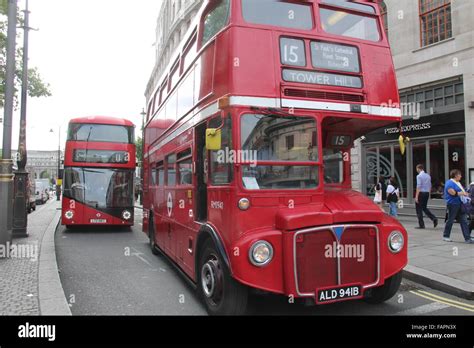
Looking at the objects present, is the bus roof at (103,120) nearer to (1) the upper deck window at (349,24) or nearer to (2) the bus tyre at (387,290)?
(1) the upper deck window at (349,24)

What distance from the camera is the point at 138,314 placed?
Result: 16.7 ft

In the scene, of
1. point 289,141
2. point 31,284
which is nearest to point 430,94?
point 289,141

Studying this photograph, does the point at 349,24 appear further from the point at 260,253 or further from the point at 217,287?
the point at 217,287

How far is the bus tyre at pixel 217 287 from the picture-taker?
4.39 metres

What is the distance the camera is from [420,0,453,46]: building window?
48.2 ft

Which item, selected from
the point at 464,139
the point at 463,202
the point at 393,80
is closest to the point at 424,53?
the point at 464,139

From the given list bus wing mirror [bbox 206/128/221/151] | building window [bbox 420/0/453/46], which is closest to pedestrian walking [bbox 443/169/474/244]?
bus wing mirror [bbox 206/128/221/151]

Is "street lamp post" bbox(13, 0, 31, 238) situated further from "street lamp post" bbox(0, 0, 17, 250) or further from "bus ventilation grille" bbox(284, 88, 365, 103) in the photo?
"bus ventilation grille" bbox(284, 88, 365, 103)

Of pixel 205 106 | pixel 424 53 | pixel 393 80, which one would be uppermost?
pixel 424 53

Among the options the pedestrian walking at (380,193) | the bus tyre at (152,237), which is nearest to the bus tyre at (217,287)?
the bus tyre at (152,237)

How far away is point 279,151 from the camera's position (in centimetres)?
454
